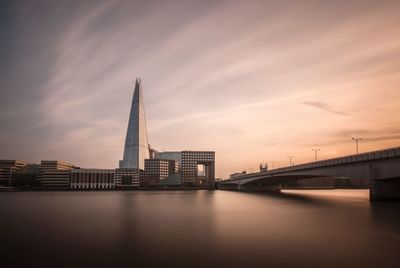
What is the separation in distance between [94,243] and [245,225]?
15778 mm

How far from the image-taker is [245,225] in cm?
3472

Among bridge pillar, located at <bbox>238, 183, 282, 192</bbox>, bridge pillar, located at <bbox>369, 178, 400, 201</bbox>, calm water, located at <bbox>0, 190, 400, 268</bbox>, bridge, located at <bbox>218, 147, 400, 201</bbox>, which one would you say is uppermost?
bridge, located at <bbox>218, 147, 400, 201</bbox>

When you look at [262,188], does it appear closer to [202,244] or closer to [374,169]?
[374,169]

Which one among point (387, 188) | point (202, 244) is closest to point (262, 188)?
point (387, 188)

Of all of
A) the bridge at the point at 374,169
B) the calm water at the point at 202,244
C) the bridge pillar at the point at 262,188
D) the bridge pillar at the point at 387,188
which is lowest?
the bridge pillar at the point at 262,188

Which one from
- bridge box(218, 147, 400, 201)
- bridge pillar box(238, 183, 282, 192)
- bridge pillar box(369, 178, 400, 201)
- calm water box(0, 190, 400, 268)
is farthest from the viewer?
bridge pillar box(238, 183, 282, 192)

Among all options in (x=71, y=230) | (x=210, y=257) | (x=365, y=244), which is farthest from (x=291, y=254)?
(x=71, y=230)

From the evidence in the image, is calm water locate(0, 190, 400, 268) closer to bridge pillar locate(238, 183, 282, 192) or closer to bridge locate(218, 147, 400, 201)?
bridge locate(218, 147, 400, 201)

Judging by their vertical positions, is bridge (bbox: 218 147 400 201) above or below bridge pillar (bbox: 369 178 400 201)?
above

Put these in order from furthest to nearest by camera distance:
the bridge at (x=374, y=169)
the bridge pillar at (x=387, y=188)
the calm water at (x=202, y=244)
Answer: the bridge pillar at (x=387, y=188) → the bridge at (x=374, y=169) → the calm water at (x=202, y=244)

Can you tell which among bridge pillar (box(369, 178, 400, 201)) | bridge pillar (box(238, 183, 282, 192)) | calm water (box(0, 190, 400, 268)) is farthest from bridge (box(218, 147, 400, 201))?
bridge pillar (box(238, 183, 282, 192))

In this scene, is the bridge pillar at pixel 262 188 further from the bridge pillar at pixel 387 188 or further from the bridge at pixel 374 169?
the bridge pillar at pixel 387 188

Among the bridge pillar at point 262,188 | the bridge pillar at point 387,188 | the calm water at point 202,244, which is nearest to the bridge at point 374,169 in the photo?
the bridge pillar at point 387,188

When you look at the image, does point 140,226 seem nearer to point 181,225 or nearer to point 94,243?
point 181,225
